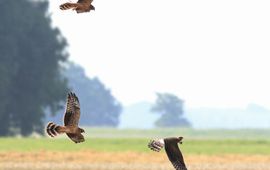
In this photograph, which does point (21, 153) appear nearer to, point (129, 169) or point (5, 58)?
point (129, 169)

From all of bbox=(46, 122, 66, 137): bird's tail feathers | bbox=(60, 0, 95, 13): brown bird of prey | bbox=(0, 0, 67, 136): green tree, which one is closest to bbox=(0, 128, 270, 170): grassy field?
bbox=(60, 0, 95, 13): brown bird of prey

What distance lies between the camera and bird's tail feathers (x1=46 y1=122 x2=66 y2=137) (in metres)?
10.8

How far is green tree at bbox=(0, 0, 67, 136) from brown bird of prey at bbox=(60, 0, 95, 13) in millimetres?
70142

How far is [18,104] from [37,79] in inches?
120

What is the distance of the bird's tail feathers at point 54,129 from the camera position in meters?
10.8

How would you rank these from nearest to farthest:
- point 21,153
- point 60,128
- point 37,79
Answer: point 60,128
point 21,153
point 37,79

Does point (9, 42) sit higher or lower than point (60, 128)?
higher

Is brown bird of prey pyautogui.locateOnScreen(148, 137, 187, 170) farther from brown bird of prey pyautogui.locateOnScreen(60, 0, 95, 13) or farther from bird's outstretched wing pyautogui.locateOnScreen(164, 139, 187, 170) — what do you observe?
brown bird of prey pyautogui.locateOnScreen(60, 0, 95, 13)

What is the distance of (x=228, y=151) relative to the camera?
5159cm

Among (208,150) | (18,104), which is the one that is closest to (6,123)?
(18,104)

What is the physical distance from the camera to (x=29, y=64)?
3339 inches

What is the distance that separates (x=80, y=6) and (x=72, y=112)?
139 centimetres

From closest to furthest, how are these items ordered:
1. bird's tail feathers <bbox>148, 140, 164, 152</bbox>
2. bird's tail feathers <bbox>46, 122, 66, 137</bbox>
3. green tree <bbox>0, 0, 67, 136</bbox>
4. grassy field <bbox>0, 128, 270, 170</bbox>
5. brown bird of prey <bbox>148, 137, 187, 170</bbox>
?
bird's tail feathers <bbox>46, 122, 66, 137</bbox>, bird's tail feathers <bbox>148, 140, 164, 152</bbox>, brown bird of prey <bbox>148, 137, 187, 170</bbox>, grassy field <bbox>0, 128, 270, 170</bbox>, green tree <bbox>0, 0, 67, 136</bbox>

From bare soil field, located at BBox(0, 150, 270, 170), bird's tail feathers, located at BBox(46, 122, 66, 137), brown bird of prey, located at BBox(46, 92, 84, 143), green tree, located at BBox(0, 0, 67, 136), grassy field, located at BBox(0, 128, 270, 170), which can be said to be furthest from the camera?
green tree, located at BBox(0, 0, 67, 136)
